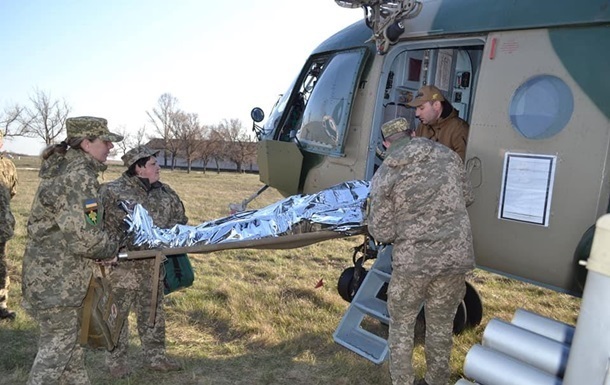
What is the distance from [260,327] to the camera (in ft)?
18.0

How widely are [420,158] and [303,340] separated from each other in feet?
8.54

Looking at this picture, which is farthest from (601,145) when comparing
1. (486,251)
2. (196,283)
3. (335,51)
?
(196,283)

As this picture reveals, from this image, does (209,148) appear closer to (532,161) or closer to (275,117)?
(275,117)

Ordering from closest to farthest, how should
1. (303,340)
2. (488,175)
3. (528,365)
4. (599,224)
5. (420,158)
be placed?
(599,224) → (528,365) → (420,158) → (488,175) → (303,340)

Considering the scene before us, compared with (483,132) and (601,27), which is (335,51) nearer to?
(483,132)

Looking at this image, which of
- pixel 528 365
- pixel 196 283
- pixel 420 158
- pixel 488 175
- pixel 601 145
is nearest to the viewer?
pixel 528 365

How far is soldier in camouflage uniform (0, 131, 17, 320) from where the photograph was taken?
525 centimetres

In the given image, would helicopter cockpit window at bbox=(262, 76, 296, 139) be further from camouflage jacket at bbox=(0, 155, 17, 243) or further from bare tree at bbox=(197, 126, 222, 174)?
bare tree at bbox=(197, 126, 222, 174)

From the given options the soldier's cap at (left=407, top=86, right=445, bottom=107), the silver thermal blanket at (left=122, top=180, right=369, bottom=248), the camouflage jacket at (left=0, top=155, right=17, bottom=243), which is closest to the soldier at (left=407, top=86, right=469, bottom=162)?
the soldier's cap at (left=407, top=86, right=445, bottom=107)

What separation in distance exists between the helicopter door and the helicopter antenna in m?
0.83

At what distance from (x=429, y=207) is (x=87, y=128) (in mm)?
2435

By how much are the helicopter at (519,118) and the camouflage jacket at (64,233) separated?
7.63 feet

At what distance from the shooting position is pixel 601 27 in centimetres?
329

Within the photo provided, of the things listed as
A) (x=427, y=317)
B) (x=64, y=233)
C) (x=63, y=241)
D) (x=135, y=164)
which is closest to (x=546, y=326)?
(x=427, y=317)
